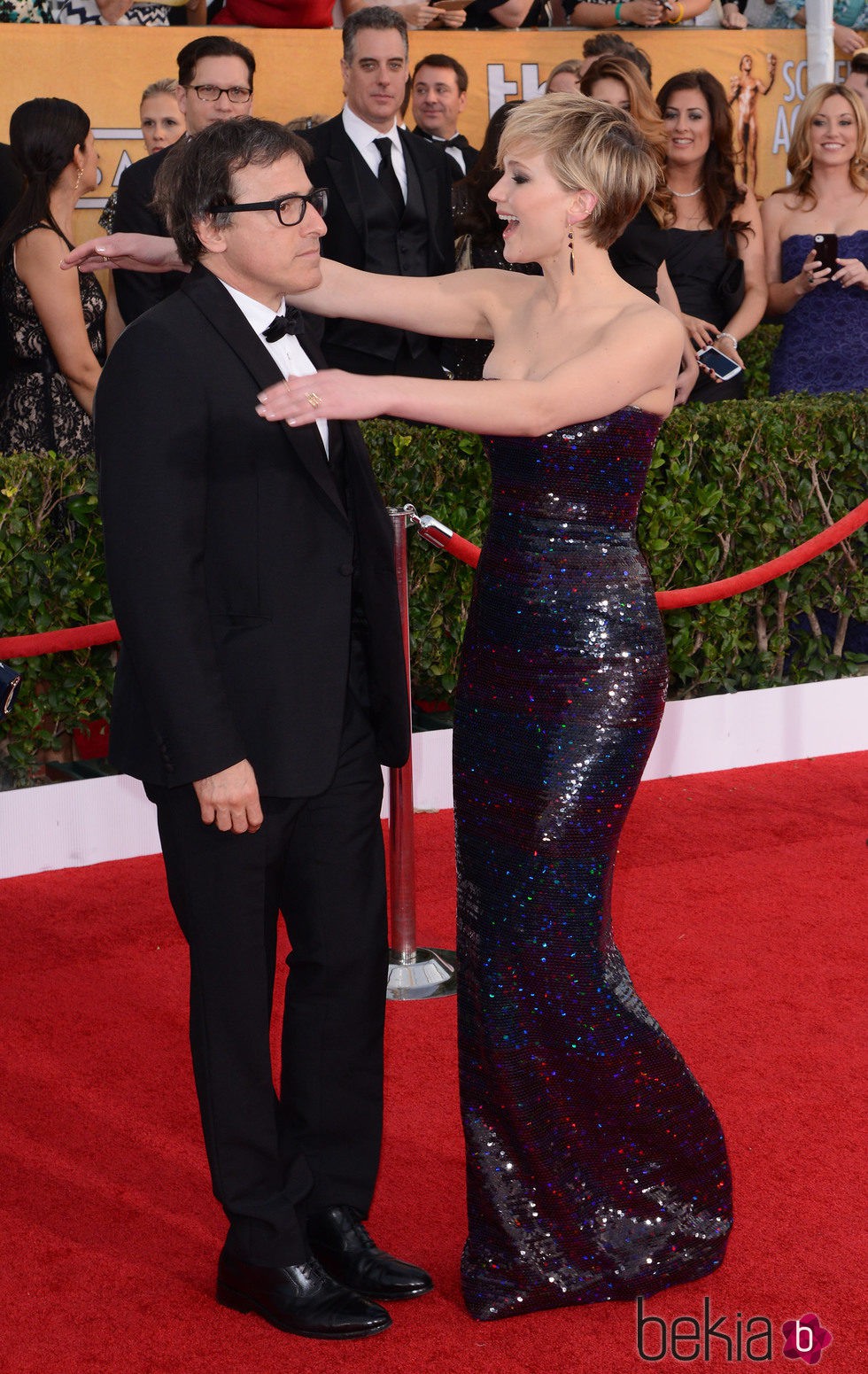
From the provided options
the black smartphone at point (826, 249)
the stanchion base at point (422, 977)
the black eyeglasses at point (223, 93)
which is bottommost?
the stanchion base at point (422, 977)

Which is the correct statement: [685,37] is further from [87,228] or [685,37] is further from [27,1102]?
[27,1102]

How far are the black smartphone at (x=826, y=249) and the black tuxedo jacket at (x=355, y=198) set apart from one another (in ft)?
5.60

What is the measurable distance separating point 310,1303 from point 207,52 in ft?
15.6

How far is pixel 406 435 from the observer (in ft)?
19.8

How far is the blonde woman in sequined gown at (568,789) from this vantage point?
2947 millimetres

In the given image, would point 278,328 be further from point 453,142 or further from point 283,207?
point 453,142

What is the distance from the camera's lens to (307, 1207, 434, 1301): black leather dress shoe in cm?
309

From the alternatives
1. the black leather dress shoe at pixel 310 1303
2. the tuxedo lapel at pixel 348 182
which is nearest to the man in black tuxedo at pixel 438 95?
the tuxedo lapel at pixel 348 182

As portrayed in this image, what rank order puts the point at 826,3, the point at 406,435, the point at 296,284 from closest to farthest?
the point at 296,284 → the point at 406,435 → the point at 826,3

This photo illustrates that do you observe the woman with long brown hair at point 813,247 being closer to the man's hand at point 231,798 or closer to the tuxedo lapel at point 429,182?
the tuxedo lapel at point 429,182

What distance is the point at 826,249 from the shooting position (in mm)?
A: 7047

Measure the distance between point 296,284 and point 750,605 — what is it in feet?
13.8

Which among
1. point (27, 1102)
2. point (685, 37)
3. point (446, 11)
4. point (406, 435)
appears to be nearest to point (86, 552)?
point (406, 435)

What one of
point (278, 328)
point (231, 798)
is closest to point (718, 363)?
point (278, 328)
